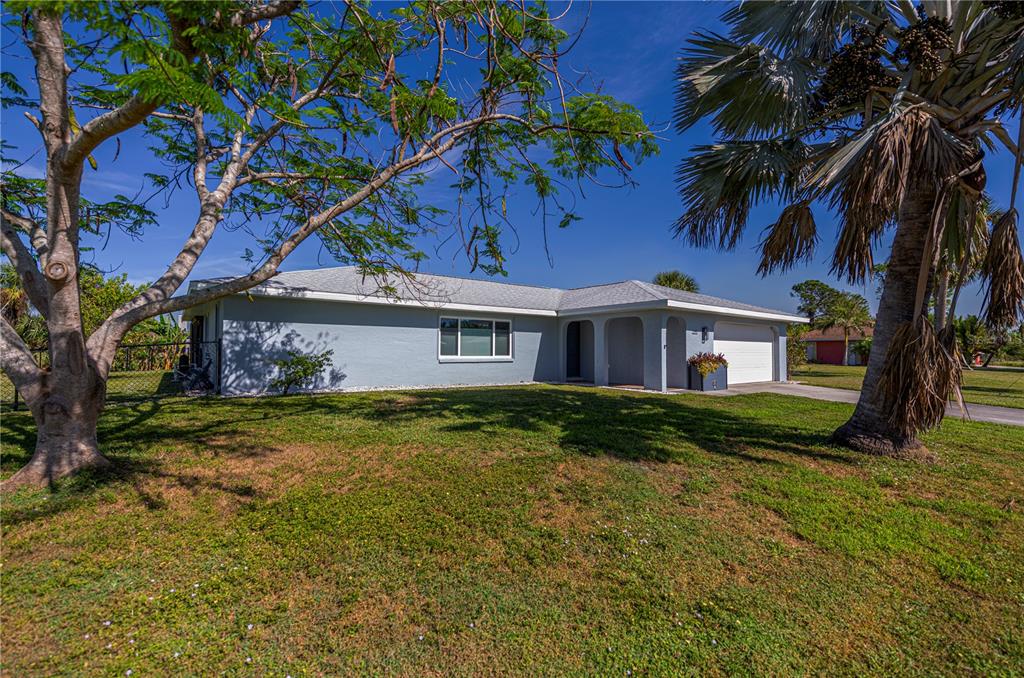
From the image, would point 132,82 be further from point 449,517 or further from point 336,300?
point 336,300

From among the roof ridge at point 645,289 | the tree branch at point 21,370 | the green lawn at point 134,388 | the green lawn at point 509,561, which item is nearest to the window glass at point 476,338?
the roof ridge at point 645,289

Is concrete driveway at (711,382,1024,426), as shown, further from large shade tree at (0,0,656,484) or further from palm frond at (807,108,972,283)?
large shade tree at (0,0,656,484)

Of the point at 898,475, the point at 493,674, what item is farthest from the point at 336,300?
the point at 898,475

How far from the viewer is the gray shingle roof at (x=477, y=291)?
1200 cm

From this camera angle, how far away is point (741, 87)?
682 centimetres

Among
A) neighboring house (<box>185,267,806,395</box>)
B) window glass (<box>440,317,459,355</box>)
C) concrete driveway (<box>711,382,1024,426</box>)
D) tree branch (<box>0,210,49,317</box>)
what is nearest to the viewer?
tree branch (<box>0,210,49,317</box>)

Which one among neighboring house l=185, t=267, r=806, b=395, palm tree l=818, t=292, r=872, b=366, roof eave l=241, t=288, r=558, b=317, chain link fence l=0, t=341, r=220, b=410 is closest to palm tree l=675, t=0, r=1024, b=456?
neighboring house l=185, t=267, r=806, b=395

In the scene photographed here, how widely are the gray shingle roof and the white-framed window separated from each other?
731 millimetres

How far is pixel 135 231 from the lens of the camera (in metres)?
7.48

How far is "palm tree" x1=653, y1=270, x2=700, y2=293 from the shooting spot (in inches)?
1141

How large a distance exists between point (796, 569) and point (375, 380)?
38.3ft

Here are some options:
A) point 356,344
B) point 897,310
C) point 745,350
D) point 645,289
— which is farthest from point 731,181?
point 745,350

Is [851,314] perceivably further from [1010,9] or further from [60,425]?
[60,425]

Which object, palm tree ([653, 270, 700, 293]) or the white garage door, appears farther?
palm tree ([653, 270, 700, 293])
